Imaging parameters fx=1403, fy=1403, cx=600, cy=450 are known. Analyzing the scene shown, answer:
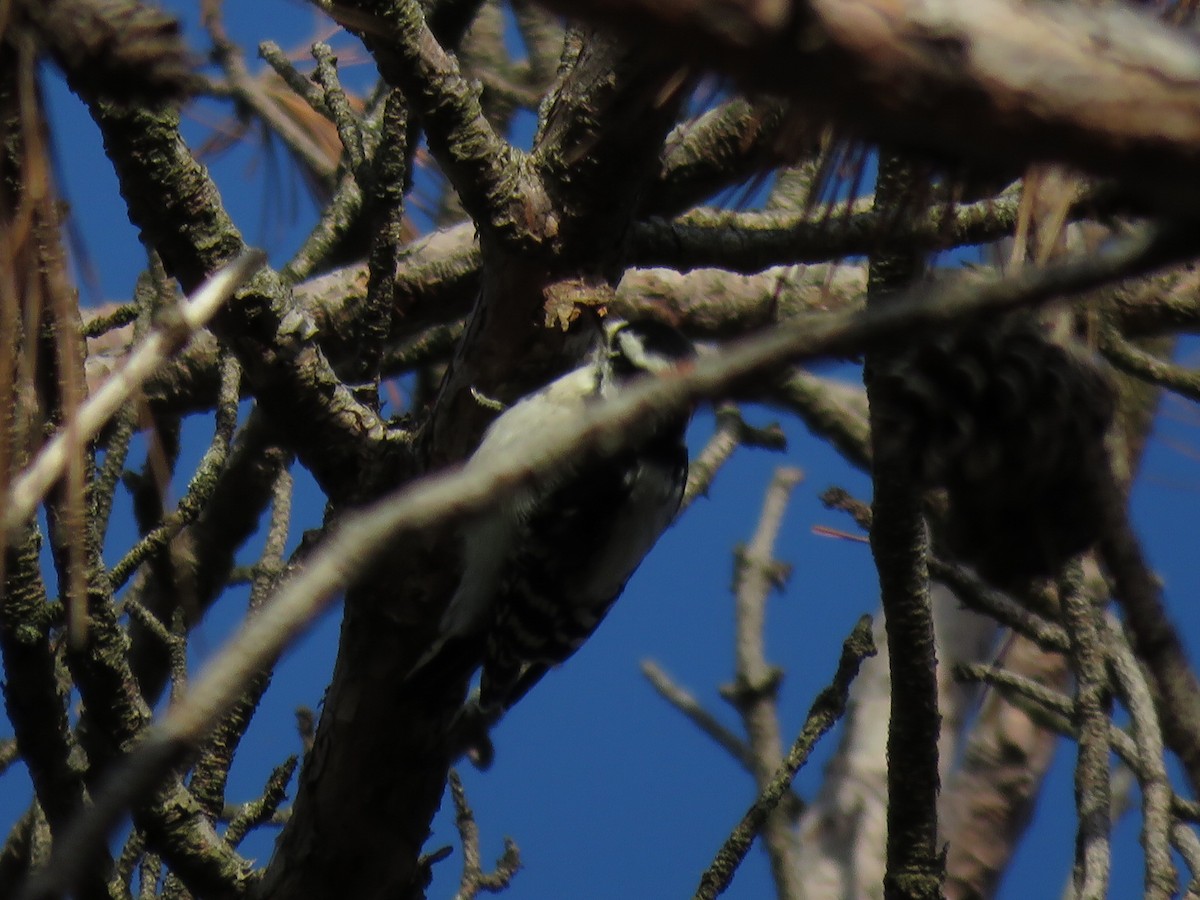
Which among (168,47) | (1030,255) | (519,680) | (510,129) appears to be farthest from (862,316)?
(510,129)

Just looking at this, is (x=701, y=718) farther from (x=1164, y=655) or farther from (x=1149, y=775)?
(x=1164, y=655)

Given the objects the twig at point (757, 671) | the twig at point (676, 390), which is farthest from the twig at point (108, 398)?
the twig at point (757, 671)

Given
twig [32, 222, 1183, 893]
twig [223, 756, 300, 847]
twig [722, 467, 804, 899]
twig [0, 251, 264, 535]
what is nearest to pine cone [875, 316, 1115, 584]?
twig [32, 222, 1183, 893]

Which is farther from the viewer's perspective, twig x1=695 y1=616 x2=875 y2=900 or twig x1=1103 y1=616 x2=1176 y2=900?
twig x1=695 y1=616 x2=875 y2=900

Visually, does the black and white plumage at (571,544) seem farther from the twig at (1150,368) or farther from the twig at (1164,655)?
the twig at (1164,655)

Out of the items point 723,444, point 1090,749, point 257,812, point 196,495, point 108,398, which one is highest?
point 723,444

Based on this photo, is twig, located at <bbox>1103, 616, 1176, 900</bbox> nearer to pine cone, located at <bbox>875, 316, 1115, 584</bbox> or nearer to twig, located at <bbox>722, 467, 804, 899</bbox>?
pine cone, located at <bbox>875, 316, 1115, 584</bbox>

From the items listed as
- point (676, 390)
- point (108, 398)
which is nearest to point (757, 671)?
point (108, 398)
